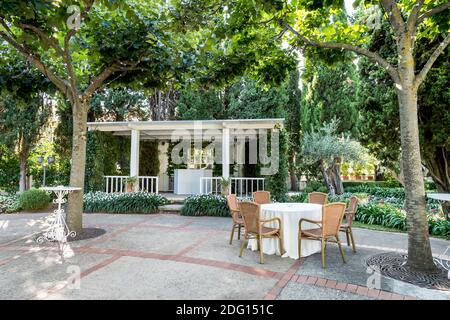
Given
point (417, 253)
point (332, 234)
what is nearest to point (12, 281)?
point (332, 234)

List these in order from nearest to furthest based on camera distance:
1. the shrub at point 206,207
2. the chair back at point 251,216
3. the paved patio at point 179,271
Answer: the paved patio at point 179,271 → the chair back at point 251,216 → the shrub at point 206,207

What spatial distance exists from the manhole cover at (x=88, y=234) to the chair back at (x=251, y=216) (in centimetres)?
352

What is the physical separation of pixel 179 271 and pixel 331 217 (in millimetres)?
2474

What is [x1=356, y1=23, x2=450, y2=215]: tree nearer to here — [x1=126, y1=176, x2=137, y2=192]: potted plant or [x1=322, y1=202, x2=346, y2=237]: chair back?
[x1=322, y1=202, x2=346, y2=237]: chair back

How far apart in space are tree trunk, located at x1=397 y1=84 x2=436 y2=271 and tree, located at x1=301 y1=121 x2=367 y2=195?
7775 millimetres

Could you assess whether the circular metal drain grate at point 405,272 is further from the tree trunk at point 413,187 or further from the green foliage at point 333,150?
the green foliage at point 333,150

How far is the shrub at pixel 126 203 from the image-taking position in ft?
31.6

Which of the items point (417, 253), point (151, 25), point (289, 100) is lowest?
point (417, 253)

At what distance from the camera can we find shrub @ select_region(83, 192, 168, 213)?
964 centimetres

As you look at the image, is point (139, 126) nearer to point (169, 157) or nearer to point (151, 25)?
point (169, 157)

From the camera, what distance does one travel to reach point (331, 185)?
12.8 metres

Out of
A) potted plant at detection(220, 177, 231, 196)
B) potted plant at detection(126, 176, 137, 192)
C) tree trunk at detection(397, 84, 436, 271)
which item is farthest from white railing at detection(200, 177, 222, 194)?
tree trunk at detection(397, 84, 436, 271)

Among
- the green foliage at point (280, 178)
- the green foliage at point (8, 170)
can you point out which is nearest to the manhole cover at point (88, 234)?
the green foliage at point (280, 178)

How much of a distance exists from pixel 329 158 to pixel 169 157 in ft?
26.1
